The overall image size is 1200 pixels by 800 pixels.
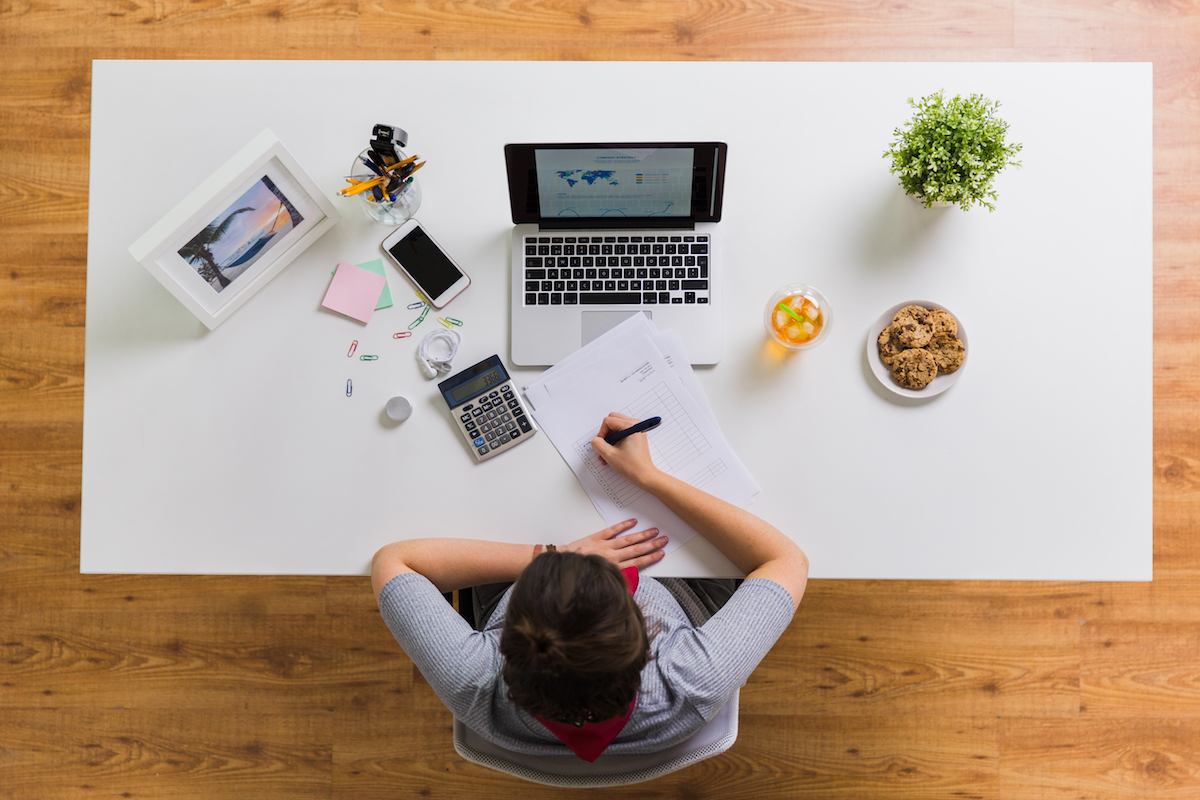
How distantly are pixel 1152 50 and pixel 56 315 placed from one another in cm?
272

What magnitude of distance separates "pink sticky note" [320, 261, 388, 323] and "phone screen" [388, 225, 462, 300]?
0.20 feet

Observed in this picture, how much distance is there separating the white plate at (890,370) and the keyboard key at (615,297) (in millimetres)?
369

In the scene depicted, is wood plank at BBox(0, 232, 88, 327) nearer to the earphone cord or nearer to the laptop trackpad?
the earphone cord

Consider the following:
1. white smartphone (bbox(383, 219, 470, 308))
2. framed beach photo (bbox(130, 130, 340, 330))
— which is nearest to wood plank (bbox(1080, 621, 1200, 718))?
white smartphone (bbox(383, 219, 470, 308))

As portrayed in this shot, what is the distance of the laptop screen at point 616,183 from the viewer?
3.12ft

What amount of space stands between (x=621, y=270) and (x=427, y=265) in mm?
308

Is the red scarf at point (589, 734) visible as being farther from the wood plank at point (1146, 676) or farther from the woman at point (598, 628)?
the wood plank at point (1146, 676)

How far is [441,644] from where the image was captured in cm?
93

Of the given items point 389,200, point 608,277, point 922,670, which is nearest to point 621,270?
point 608,277

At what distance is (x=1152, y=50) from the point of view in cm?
167

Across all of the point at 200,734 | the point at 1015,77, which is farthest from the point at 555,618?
the point at 200,734

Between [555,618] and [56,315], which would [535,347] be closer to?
[555,618]

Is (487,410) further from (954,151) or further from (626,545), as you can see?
(954,151)

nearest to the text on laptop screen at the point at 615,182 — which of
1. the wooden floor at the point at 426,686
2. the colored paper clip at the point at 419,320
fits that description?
the colored paper clip at the point at 419,320
